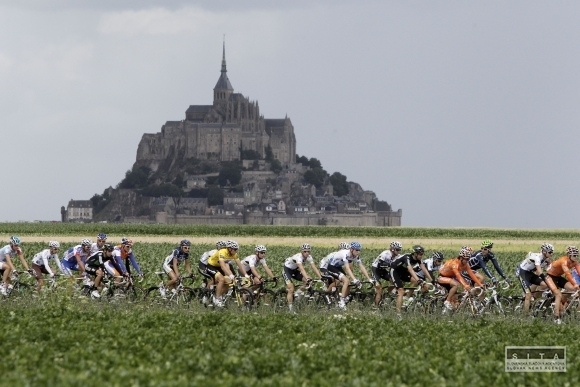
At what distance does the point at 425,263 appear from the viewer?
2606 centimetres

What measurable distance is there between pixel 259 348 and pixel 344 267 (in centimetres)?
892

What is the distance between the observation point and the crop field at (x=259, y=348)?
1366cm

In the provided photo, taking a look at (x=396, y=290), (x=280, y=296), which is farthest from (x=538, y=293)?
(x=280, y=296)

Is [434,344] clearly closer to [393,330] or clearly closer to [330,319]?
[393,330]

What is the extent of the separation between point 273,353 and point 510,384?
3259mm

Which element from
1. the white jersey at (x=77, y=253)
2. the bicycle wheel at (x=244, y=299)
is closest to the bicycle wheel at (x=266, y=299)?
the bicycle wheel at (x=244, y=299)

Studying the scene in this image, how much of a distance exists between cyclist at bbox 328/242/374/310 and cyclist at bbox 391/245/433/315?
24.2 inches

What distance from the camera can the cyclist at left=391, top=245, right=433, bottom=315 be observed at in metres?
23.7

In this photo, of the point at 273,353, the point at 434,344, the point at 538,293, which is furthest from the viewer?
the point at 538,293

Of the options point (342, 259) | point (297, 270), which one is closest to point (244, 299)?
point (297, 270)

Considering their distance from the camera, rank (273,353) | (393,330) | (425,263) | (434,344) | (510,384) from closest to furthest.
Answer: (510,384) < (273,353) < (434,344) < (393,330) < (425,263)

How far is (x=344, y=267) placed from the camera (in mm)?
24703

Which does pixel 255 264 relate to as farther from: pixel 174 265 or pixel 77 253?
pixel 77 253

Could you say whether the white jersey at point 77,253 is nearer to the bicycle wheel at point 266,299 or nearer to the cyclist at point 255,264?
the cyclist at point 255,264
